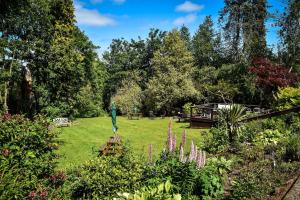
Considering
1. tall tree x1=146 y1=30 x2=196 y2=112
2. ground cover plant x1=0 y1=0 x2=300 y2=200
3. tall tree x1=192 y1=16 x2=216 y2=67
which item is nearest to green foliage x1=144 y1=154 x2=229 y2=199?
ground cover plant x1=0 y1=0 x2=300 y2=200

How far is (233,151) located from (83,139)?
948 centimetres

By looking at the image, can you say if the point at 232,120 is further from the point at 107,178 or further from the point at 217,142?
the point at 107,178

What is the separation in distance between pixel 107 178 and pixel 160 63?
30063 millimetres

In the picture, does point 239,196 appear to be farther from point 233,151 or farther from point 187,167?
point 233,151

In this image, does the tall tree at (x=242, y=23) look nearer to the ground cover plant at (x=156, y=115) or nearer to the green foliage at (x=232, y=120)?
the ground cover plant at (x=156, y=115)

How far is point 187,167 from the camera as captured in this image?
6105 mm

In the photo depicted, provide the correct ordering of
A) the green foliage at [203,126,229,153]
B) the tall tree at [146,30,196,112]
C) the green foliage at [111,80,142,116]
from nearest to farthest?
the green foliage at [203,126,229,153] < the tall tree at [146,30,196,112] < the green foliage at [111,80,142,116]

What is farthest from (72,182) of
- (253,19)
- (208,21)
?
(208,21)

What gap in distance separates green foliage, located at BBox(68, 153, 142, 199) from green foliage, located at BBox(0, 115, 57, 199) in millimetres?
878

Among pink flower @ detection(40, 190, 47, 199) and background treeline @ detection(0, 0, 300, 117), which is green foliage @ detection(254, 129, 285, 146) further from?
pink flower @ detection(40, 190, 47, 199)

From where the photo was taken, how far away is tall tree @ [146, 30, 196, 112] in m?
33.9

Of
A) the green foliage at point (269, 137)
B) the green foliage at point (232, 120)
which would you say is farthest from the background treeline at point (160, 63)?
the green foliage at point (269, 137)

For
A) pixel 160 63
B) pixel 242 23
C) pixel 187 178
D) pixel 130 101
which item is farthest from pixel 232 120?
pixel 242 23

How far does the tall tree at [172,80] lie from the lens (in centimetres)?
3394
